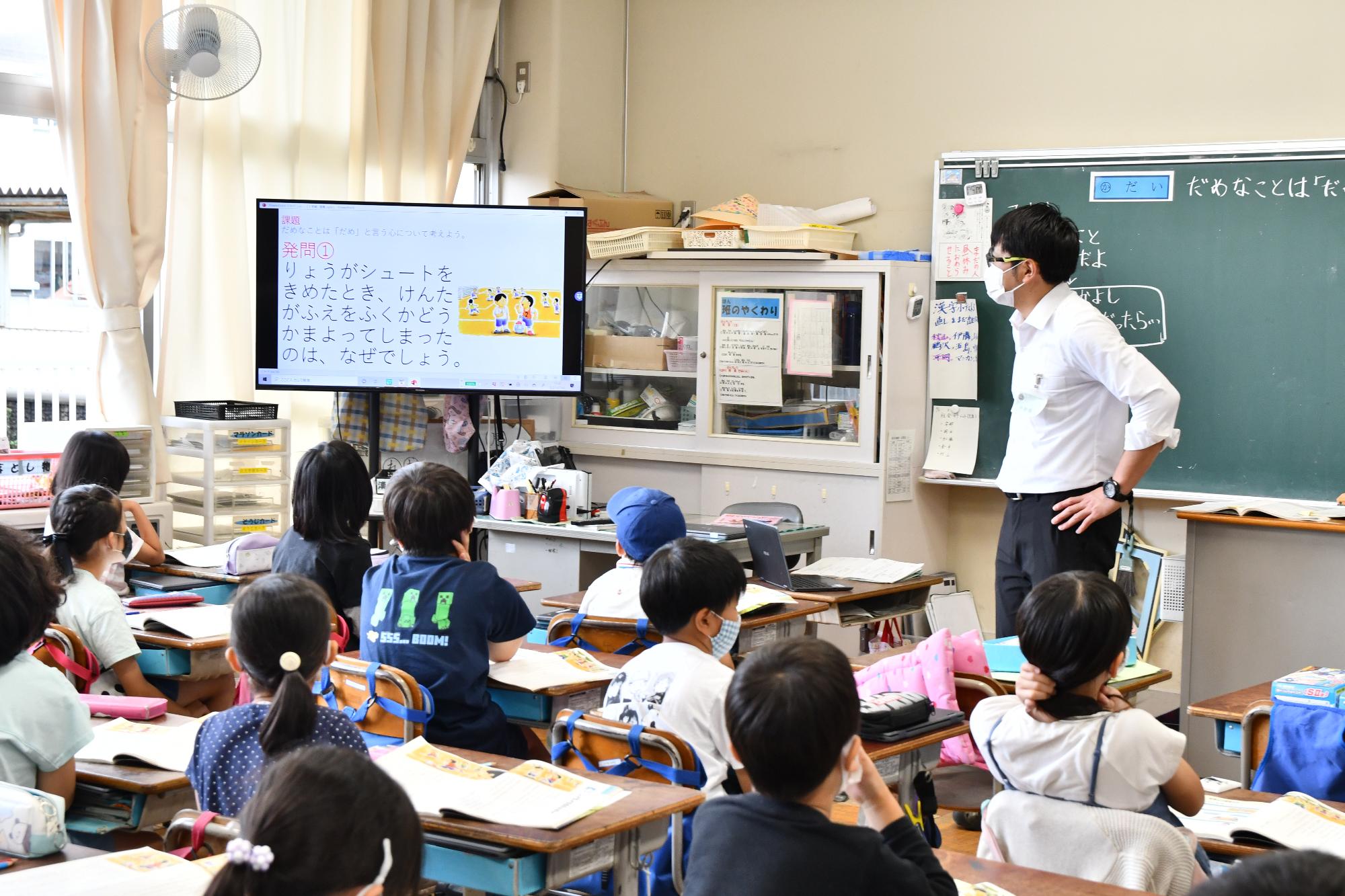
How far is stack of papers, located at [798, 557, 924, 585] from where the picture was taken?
12.8 ft

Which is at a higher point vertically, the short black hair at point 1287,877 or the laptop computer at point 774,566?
the short black hair at point 1287,877

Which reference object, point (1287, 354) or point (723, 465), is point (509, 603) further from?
point (1287, 354)

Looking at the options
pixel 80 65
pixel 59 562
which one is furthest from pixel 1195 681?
pixel 80 65

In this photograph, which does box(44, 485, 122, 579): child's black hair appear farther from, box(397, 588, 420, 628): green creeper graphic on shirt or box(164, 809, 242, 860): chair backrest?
box(164, 809, 242, 860): chair backrest

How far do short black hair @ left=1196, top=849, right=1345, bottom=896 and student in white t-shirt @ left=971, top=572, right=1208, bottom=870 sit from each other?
1075mm

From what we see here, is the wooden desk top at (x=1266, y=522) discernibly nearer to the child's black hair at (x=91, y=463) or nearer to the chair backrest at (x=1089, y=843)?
the chair backrest at (x=1089, y=843)

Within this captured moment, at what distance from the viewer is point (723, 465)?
18.8 feet

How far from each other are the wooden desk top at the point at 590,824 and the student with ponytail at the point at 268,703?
0.18m

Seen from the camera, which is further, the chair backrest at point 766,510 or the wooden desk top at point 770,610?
the chair backrest at point 766,510

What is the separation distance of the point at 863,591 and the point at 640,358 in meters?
2.43

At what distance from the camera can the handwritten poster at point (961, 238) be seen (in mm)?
5430

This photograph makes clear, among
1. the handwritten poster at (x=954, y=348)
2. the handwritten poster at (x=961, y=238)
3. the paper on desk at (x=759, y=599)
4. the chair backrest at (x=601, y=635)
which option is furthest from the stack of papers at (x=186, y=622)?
the handwritten poster at (x=961, y=238)

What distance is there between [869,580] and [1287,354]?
80.4 inches

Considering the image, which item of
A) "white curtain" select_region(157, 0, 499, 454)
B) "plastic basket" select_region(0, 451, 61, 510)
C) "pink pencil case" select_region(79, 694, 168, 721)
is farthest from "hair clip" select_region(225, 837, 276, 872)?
"white curtain" select_region(157, 0, 499, 454)
